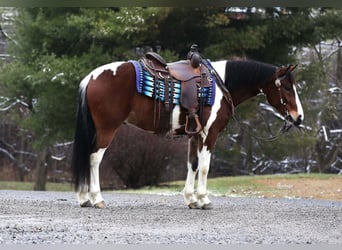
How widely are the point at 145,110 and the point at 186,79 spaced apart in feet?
1.61

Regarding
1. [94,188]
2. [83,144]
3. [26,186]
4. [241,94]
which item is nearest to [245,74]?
[241,94]

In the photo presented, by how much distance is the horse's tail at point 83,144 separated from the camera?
631cm

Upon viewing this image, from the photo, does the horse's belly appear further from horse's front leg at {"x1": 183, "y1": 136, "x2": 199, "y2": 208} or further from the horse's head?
the horse's head

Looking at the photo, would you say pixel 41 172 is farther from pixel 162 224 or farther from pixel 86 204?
pixel 162 224

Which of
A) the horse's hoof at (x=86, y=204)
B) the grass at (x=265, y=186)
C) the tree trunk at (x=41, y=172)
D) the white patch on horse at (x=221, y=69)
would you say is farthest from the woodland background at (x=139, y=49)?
the horse's hoof at (x=86, y=204)

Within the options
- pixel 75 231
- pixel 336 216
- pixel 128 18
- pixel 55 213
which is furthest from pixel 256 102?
pixel 75 231

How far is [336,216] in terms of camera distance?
6.61 meters

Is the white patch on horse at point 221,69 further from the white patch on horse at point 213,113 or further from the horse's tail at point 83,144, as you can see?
the horse's tail at point 83,144

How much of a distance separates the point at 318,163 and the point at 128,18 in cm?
778

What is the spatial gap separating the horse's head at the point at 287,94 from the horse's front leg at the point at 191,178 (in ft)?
3.17

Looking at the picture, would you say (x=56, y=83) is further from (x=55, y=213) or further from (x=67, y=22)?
(x=55, y=213)

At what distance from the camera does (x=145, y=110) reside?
6.51 metres

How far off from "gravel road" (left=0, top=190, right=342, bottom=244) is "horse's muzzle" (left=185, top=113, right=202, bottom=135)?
0.76m

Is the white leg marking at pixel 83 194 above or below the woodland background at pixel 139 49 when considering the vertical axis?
below
